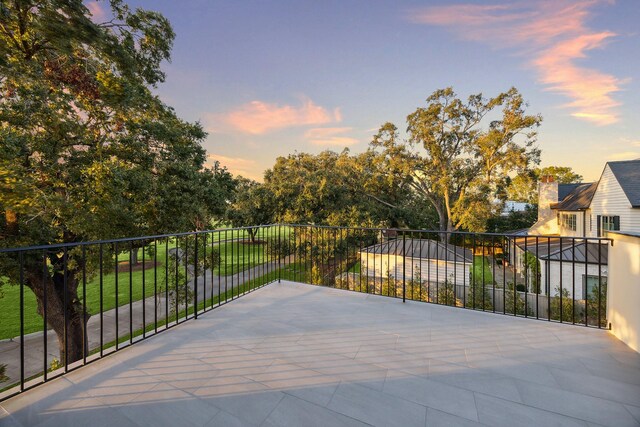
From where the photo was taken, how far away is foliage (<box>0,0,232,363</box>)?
4.96 metres

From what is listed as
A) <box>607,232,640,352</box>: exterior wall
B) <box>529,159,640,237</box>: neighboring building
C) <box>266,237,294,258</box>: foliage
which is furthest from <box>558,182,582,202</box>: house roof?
<box>607,232,640,352</box>: exterior wall

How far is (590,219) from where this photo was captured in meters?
13.4

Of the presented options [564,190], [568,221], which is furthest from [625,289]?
[564,190]

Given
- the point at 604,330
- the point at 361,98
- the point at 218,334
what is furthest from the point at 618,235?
the point at 361,98

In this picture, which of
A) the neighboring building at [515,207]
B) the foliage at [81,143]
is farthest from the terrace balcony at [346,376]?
the neighboring building at [515,207]

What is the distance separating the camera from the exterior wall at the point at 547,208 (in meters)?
17.5

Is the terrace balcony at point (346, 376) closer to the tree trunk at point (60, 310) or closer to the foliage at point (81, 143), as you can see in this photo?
the foliage at point (81, 143)

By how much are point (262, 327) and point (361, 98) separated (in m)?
9.93

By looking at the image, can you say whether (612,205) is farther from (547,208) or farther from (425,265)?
(425,265)

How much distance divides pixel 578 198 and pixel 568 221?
1420 mm

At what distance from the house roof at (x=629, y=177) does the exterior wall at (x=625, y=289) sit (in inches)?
471

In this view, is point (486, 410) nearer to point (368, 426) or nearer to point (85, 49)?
point (368, 426)

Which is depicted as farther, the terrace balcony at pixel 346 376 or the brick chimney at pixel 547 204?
the brick chimney at pixel 547 204

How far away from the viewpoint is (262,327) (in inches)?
109
